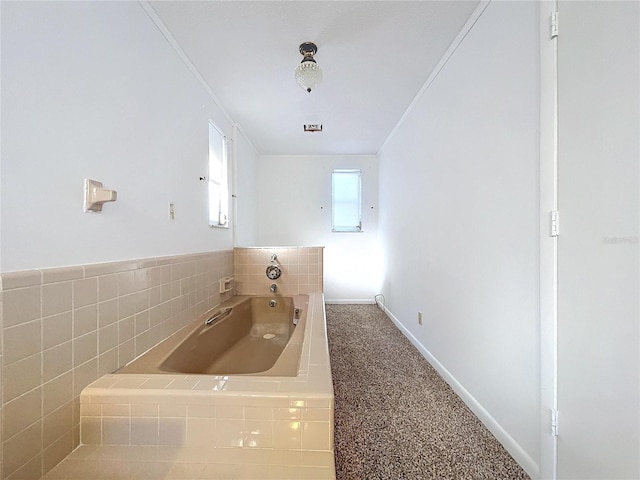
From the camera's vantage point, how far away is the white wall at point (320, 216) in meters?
4.10

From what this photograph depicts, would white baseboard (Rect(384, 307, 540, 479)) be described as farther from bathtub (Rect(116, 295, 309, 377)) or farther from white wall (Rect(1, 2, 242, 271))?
white wall (Rect(1, 2, 242, 271))

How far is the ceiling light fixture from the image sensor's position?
1626 millimetres

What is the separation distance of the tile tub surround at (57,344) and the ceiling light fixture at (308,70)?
1455 mm

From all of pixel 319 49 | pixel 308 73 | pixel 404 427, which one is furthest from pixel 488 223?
pixel 319 49

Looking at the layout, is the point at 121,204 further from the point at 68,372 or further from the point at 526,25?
the point at 526,25

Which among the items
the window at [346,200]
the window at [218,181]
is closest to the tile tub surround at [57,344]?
the window at [218,181]

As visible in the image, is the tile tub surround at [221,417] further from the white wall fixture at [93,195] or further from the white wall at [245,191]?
the white wall at [245,191]

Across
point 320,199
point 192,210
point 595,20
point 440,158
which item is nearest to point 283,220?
point 320,199

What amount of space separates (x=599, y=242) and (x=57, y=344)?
5.94 feet

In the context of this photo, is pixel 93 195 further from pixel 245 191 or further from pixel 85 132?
pixel 245 191

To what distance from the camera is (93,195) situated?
965 mm

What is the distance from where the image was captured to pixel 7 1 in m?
0.73

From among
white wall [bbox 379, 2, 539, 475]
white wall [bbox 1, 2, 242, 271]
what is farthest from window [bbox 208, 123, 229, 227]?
white wall [bbox 379, 2, 539, 475]

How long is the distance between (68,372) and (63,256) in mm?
387
